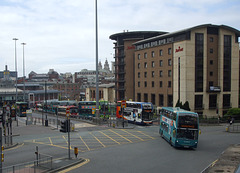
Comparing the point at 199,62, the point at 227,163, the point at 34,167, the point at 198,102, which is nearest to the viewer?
the point at 34,167

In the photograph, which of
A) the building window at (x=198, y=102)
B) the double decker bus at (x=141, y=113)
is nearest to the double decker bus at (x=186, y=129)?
the double decker bus at (x=141, y=113)

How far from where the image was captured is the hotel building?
174ft

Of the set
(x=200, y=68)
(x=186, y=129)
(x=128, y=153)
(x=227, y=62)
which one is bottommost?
(x=128, y=153)

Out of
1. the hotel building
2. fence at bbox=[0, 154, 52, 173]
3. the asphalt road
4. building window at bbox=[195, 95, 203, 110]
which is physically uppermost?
the hotel building

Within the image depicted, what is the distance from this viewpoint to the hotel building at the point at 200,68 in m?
53.2

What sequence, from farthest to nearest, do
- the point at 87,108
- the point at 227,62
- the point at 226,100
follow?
the point at 226,100, the point at 227,62, the point at 87,108

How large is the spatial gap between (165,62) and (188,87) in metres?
9.14

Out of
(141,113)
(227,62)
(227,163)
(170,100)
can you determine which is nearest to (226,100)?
(227,62)

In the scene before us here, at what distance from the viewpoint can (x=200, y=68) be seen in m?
54.2

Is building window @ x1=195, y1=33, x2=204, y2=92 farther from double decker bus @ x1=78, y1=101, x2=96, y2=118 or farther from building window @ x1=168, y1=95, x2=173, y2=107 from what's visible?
double decker bus @ x1=78, y1=101, x2=96, y2=118

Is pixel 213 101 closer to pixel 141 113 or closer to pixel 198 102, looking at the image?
pixel 198 102

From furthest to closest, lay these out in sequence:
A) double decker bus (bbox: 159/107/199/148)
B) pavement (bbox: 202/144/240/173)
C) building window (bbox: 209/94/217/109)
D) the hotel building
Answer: building window (bbox: 209/94/217/109), the hotel building, double decker bus (bbox: 159/107/199/148), pavement (bbox: 202/144/240/173)

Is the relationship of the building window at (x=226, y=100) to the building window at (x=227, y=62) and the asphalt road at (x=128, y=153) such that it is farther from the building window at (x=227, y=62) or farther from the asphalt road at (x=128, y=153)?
the asphalt road at (x=128, y=153)

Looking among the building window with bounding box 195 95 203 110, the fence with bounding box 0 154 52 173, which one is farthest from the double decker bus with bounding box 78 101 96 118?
the fence with bounding box 0 154 52 173
